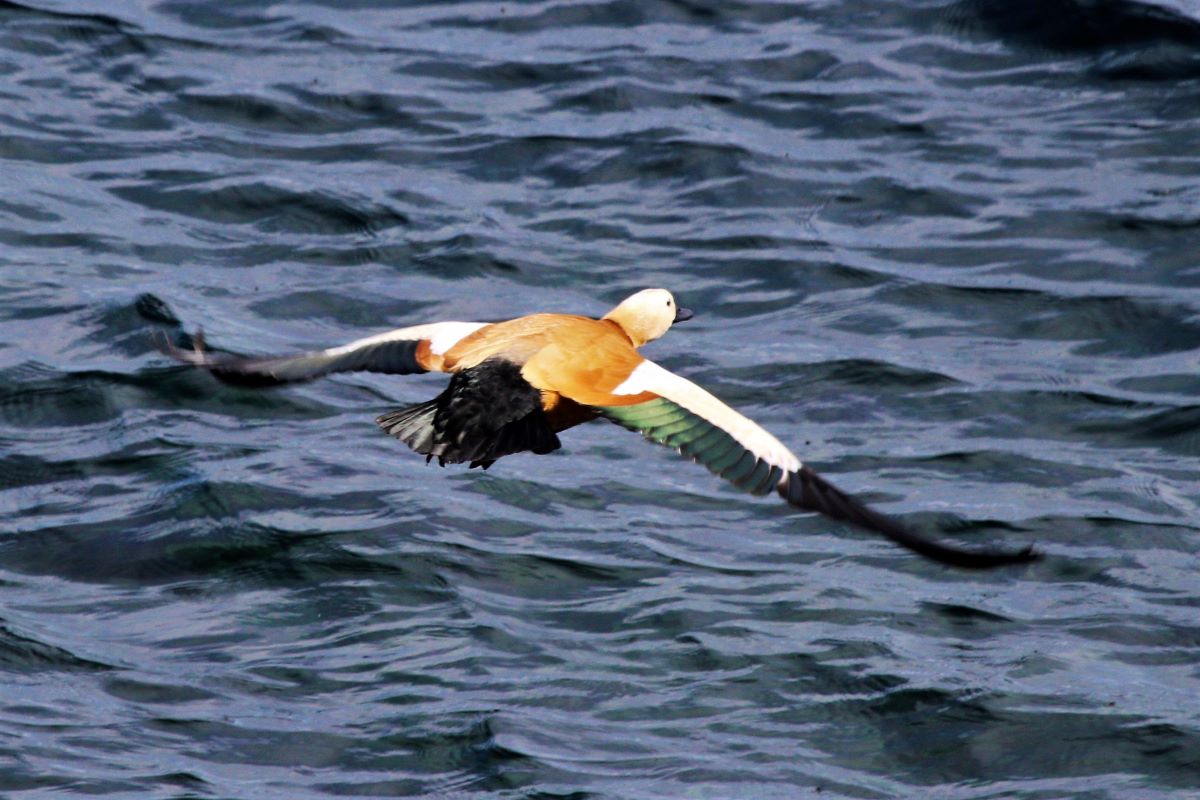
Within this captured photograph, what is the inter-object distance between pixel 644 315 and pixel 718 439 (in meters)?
1.36

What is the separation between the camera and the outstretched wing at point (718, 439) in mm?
6918

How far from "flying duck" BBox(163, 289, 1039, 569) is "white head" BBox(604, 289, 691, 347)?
41 cm

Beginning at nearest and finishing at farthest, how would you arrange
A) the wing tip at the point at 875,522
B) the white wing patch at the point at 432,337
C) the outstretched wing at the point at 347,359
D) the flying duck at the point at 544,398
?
the wing tip at the point at 875,522
the flying duck at the point at 544,398
the outstretched wing at the point at 347,359
the white wing patch at the point at 432,337

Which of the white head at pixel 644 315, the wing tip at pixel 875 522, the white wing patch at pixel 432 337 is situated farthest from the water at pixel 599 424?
the wing tip at pixel 875 522

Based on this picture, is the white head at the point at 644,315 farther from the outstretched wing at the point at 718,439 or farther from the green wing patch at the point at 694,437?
the green wing patch at the point at 694,437

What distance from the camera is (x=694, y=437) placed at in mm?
7352

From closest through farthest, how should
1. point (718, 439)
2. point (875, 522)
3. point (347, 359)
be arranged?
point (875, 522) → point (718, 439) → point (347, 359)

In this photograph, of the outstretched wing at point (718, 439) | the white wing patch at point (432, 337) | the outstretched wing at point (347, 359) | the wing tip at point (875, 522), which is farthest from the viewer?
the white wing patch at point (432, 337)

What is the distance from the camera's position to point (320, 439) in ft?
35.4

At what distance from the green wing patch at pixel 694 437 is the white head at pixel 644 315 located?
3.67ft

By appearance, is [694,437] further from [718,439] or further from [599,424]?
[599,424]

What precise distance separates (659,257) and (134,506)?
3689 millimetres

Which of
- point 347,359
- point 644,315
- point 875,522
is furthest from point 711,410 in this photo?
point 347,359

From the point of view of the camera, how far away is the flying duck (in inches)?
280
